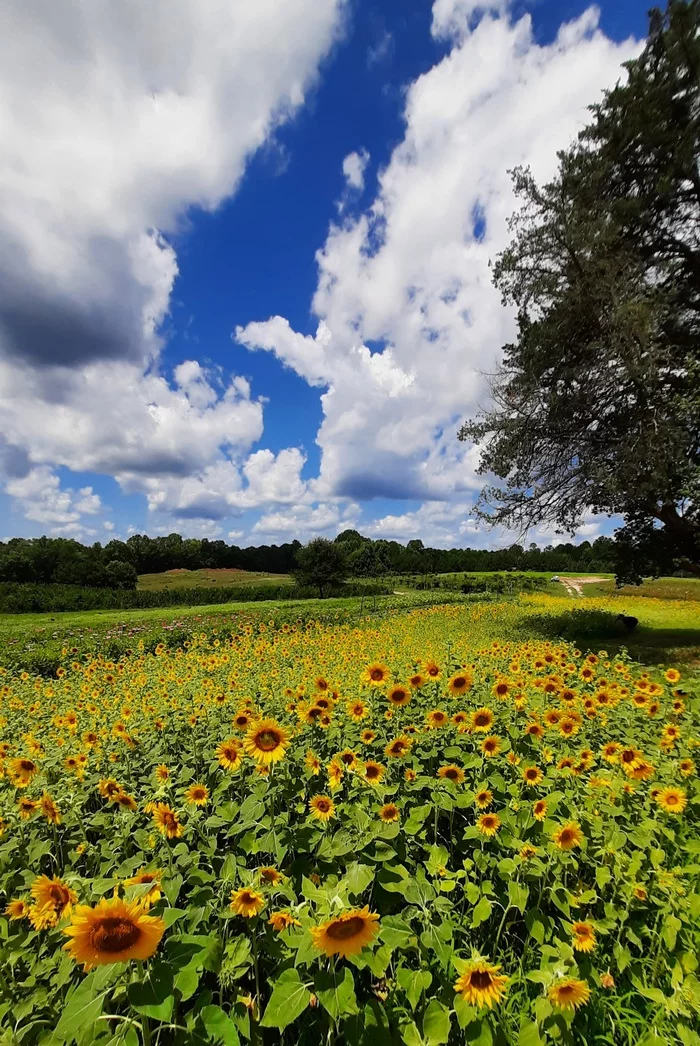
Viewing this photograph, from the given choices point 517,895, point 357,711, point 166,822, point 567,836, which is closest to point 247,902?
point 166,822

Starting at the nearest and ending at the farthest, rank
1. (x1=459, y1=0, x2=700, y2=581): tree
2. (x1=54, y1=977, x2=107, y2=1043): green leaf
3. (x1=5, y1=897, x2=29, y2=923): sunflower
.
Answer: (x1=54, y1=977, x2=107, y2=1043): green leaf, (x1=5, y1=897, x2=29, y2=923): sunflower, (x1=459, y1=0, x2=700, y2=581): tree

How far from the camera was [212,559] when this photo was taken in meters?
69.6

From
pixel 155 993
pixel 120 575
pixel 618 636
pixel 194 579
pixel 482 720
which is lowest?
pixel 618 636

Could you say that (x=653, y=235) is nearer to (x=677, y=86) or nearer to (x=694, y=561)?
(x=677, y=86)

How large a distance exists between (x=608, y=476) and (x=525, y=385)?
3435 millimetres

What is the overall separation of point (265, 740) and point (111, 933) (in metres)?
1.11

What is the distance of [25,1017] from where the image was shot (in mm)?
1569

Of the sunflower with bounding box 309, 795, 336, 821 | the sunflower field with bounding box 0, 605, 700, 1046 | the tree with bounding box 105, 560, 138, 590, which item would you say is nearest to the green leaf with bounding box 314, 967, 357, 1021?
the sunflower field with bounding box 0, 605, 700, 1046

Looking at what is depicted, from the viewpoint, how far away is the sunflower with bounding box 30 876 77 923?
60.6 inches

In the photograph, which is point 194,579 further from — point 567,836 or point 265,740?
point 567,836

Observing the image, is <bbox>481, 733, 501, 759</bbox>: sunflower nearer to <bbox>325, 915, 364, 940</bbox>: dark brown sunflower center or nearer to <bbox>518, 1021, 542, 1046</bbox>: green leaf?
<bbox>518, 1021, 542, 1046</bbox>: green leaf

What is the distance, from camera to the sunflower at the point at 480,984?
131cm

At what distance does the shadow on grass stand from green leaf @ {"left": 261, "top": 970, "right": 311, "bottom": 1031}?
10554mm

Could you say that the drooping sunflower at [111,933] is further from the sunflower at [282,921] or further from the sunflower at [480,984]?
the sunflower at [480,984]
